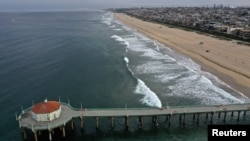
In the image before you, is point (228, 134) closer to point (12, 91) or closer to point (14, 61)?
point (12, 91)

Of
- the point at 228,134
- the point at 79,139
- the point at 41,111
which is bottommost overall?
the point at 79,139

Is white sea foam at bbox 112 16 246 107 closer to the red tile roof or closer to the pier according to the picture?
the pier

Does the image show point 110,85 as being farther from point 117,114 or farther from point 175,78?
point 117,114

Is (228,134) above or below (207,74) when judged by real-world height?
above

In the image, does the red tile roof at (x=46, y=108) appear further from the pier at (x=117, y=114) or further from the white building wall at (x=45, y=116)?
the pier at (x=117, y=114)

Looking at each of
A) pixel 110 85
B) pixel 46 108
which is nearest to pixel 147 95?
pixel 110 85

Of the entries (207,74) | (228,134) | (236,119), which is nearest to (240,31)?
(207,74)

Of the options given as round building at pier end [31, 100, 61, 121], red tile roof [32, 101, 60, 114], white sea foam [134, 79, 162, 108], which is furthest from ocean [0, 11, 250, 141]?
red tile roof [32, 101, 60, 114]

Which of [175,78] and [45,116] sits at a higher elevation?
[45,116]
